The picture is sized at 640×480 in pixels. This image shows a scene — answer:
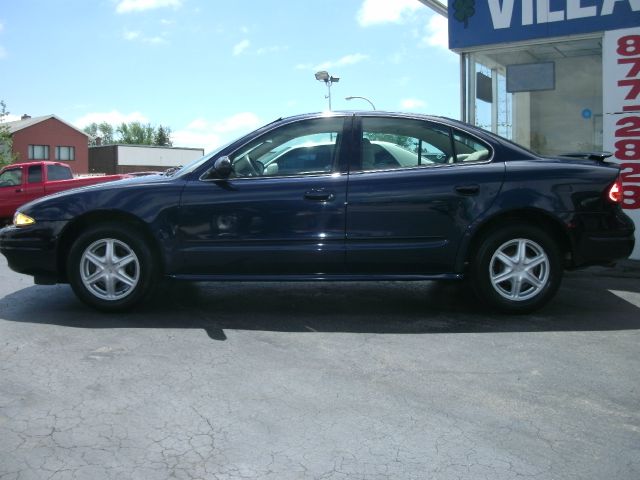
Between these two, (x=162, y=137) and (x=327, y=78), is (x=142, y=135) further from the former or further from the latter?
(x=327, y=78)

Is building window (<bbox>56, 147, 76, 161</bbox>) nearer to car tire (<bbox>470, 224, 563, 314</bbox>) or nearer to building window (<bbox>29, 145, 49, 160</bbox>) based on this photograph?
building window (<bbox>29, 145, 49, 160</bbox>)

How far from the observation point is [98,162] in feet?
248

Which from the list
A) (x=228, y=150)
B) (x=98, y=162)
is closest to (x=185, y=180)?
(x=228, y=150)

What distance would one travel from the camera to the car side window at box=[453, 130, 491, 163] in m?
5.40

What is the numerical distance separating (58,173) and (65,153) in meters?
49.0

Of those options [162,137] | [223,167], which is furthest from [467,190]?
[162,137]

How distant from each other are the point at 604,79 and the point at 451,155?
465 cm

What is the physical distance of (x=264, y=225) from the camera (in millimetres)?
5203

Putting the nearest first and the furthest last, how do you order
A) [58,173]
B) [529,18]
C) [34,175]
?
[529,18] → [34,175] → [58,173]

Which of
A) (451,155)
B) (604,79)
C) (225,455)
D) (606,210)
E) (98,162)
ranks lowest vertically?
(225,455)

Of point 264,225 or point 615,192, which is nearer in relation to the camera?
point 264,225

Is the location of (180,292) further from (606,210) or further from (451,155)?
(606,210)

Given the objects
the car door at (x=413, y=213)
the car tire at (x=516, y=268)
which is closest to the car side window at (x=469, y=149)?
the car door at (x=413, y=213)

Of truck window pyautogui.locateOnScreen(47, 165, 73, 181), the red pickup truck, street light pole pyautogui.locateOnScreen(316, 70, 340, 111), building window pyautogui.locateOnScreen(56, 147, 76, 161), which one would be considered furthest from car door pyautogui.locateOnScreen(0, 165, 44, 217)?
building window pyautogui.locateOnScreen(56, 147, 76, 161)
